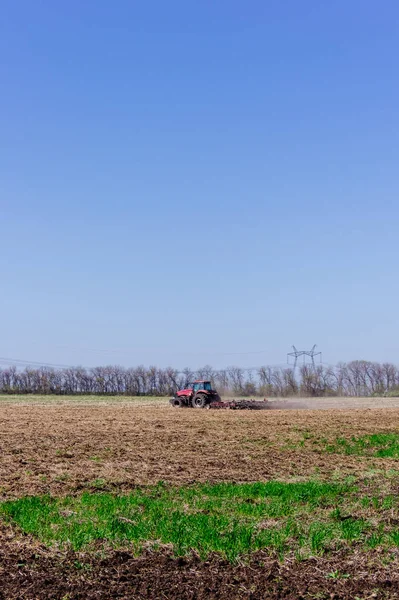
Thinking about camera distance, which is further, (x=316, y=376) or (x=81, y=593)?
(x=316, y=376)

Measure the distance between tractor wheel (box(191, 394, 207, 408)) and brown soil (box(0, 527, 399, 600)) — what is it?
43.0m

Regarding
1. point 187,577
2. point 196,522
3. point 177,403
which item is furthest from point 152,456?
point 177,403

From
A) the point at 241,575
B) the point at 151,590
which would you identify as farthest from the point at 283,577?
the point at 151,590

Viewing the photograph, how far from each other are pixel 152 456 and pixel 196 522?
9.03m

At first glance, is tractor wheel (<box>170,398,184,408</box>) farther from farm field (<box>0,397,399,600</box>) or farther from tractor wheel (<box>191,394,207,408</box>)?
farm field (<box>0,397,399,600</box>)

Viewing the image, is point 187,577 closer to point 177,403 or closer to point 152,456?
point 152,456

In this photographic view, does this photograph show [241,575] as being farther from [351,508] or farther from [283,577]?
[351,508]

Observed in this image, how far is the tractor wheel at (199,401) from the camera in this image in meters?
52.1

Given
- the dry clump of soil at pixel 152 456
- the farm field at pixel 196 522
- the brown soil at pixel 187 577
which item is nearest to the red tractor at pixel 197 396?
the dry clump of soil at pixel 152 456

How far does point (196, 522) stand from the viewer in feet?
35.6

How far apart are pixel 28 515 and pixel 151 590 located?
14.4 feet

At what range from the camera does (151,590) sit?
7.95 meters

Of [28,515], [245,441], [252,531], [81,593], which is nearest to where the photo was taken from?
[81,593]

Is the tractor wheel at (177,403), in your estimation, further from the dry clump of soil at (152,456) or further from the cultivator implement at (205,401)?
the dry clump of soil at (152,456)
